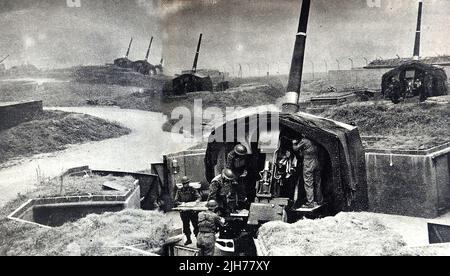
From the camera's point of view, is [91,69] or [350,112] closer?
[91,69]

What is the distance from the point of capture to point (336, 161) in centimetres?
970

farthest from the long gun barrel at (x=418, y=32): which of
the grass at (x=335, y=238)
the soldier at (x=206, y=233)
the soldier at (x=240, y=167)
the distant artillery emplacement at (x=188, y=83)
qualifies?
the distant artillery emplacement at (x=188, y=83)

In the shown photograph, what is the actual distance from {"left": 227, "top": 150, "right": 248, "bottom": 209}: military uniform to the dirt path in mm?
5244

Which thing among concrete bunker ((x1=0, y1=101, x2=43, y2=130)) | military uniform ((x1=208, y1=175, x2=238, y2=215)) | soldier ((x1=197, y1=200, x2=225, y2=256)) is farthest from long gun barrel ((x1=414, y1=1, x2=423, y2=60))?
concrete bunker ((x1=0, y1=101, x2=43, y2=130))

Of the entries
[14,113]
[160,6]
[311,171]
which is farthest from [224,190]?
[14,113]

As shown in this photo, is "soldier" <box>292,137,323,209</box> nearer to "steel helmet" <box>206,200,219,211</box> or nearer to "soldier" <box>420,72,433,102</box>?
"steel helmet" <box>206,200,219,211</box>

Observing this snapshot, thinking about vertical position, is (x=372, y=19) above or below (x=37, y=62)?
above

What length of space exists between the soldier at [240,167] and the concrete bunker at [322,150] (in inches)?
14.2

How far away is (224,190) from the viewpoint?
30.4 feet

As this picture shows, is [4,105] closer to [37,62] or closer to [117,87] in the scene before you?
[37,62]

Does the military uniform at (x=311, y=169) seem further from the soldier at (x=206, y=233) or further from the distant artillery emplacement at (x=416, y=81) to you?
the distant artillery emplacement at (x=416, y=81)

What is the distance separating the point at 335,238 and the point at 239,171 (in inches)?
150

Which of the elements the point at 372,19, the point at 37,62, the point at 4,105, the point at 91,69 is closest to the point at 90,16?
Answer: the point at 37,62

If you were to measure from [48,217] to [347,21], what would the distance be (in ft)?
61.4
